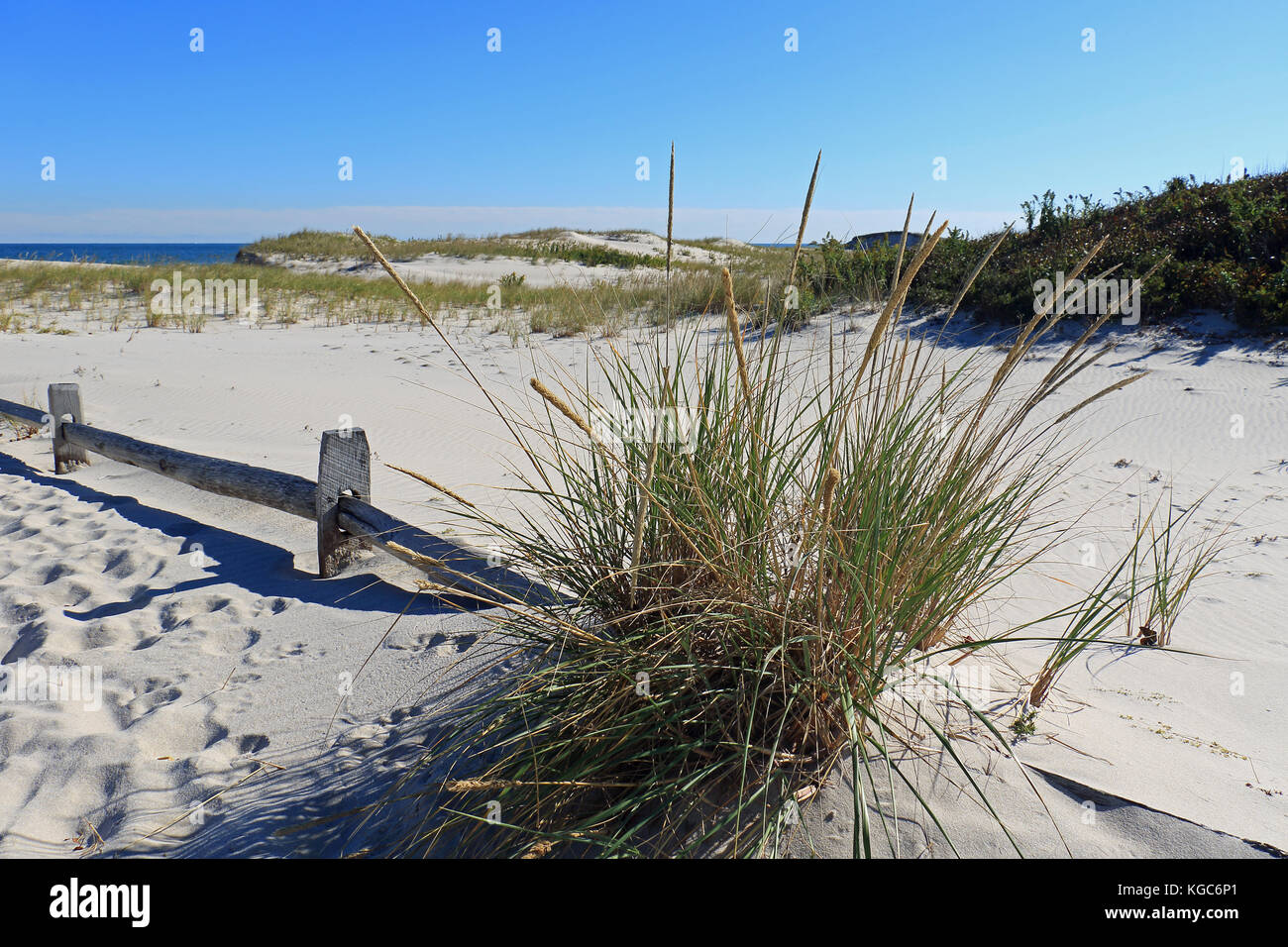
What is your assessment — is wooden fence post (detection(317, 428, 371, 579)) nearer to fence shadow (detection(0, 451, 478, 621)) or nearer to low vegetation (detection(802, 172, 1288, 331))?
fence shadow (detection(0, 451, 478, 621))

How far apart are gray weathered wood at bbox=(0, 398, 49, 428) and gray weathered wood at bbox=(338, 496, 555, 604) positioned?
→ 14.1 feet

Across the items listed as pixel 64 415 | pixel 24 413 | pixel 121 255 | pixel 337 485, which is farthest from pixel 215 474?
pixel 121 255

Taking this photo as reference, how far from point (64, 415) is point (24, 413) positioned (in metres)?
1.12

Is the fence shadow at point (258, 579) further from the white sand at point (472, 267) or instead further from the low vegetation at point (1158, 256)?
the white sand at point (472, 267)

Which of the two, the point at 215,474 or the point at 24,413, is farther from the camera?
the point at 24,413

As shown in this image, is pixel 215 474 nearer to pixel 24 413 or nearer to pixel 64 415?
pixel 64 415

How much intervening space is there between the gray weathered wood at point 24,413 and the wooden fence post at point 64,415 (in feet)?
0.92

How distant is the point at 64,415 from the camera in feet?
20.7

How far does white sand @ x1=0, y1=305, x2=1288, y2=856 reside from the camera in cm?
195

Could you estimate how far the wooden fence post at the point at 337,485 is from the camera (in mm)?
3994

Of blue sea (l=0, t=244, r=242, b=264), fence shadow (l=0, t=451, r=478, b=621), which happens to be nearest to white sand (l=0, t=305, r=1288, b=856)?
fence shadow (l=0, t=451, r=478, b=621)

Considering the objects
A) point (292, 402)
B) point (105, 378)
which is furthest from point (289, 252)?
point (292, 402)
